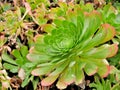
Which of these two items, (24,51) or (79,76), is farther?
(24,51)

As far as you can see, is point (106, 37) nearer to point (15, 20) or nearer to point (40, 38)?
point (40, 38)

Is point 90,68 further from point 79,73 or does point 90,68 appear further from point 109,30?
point 109,30

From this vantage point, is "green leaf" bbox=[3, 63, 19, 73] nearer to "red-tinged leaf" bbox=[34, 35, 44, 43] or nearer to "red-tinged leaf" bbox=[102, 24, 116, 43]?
"red-tinged leaf" bbox=[34, 35, 44, 43]

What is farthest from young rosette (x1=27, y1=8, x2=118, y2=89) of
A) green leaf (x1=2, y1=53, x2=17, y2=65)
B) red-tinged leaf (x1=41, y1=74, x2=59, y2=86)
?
green leaf (x1=2, y1=53, x2=17, y2=65)

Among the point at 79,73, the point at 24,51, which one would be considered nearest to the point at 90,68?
the point at 79,73

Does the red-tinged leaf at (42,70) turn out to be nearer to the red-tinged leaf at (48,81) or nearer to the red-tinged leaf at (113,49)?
the red-tinged leaf at (48,81)

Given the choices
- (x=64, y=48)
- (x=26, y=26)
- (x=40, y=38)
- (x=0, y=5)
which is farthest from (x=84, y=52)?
(x=0, y=5)

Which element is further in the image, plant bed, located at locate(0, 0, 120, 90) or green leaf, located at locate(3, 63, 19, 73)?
green leaf, located at locate(3, 63, 19, 73)

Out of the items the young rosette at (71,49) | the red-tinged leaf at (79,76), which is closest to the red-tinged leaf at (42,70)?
the young rosette at (71,49)
